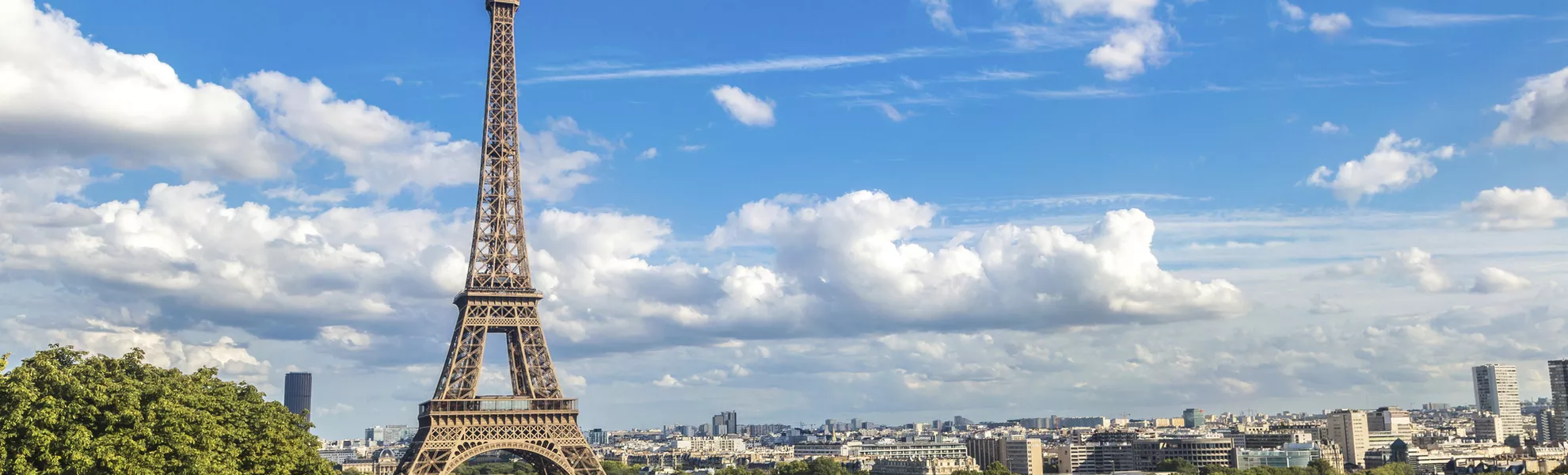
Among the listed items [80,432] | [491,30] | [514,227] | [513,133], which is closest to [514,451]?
[514,227]

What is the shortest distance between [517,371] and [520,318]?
4.21 m

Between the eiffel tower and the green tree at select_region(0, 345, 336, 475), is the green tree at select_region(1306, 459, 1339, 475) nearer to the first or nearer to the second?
the eiffel tower

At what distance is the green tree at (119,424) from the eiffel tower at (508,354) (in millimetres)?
32861

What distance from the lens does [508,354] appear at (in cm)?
10975

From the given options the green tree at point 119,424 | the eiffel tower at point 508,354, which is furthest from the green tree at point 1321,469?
the green tree at point 119,424

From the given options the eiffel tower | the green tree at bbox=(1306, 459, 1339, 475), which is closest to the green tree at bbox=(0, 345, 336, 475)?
the eiffel tower

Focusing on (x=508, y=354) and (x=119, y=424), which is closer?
(x=119, y=424)

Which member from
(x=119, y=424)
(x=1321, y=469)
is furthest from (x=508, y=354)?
(x=1321, y=469)

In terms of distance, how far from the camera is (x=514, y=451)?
10681 cm

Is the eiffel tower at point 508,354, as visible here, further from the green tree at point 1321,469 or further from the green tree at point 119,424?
the green tree at point 1321,469

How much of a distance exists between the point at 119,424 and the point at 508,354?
51.3 metres

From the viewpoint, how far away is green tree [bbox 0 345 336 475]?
55031 millimetres

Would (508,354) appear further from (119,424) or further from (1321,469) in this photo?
A: (1321,469)

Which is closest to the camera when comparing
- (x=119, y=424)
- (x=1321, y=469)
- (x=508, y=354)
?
(x=119, y=424)
